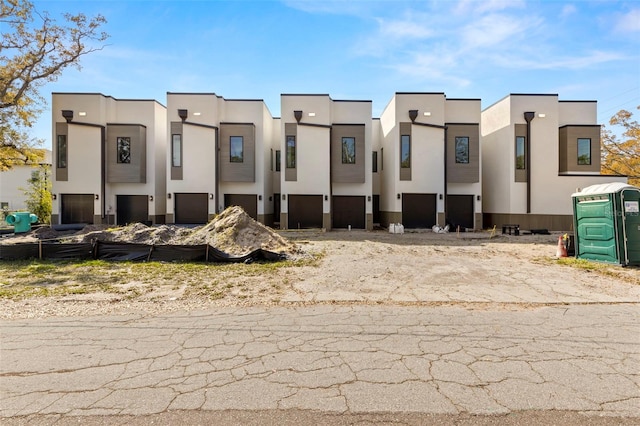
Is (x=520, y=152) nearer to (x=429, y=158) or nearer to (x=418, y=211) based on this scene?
(x=429, y=158)

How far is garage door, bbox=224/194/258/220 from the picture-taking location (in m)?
23.2

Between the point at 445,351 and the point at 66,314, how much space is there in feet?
20.7

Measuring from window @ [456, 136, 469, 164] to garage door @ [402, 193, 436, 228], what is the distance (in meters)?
3.41

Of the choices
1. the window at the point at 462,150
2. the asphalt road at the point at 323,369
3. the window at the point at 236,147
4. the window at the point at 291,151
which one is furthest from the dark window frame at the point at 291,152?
the asphalt road at the point at 323,369

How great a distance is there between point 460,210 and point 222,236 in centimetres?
1823

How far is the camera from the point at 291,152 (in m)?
22.8

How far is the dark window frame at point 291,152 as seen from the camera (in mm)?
22672

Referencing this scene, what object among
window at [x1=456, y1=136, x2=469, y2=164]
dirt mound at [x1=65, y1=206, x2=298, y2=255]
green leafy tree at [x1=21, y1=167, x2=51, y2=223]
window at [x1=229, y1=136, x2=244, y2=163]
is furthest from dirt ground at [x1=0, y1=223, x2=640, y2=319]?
green leafy tree at [x1=21, y1=167, x2=51, y2=223]

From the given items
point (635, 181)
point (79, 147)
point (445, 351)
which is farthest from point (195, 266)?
point (635, 181)

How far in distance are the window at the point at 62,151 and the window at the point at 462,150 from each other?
2758cm

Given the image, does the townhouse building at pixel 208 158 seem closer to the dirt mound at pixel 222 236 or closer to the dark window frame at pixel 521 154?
the dirt mound at pixel 222 236

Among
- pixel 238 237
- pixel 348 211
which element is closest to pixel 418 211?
pixel 348 211

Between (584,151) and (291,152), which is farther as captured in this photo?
(291,152)

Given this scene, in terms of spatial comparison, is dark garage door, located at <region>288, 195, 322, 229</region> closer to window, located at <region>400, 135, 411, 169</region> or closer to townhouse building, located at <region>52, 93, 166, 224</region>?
window, located at <region>400, 135, 411, 169</region>
